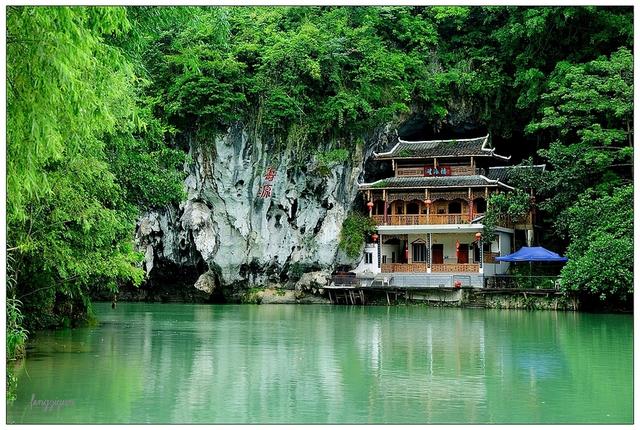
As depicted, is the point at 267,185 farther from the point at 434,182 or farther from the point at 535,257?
the point at 535,257

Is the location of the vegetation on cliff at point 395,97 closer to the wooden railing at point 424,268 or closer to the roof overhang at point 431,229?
the roof overhang at point 431,229

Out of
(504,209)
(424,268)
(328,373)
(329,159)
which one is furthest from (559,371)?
(329,159)

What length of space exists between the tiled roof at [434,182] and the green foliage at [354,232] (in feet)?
3.74

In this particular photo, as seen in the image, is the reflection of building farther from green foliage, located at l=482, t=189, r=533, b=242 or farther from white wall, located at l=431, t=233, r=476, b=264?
green foliage, located at l=482, t=189, r=533, b=242

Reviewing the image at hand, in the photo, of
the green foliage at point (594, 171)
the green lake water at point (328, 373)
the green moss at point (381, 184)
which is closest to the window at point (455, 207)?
the green moss at point (381, 184)

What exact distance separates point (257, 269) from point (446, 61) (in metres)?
9.55

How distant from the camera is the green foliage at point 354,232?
29766 millimetres

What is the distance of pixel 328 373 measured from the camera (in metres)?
12.0

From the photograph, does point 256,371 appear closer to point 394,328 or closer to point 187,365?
point 187,365

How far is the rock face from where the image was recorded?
29.5 meters

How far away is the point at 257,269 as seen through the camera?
30094 millimetres

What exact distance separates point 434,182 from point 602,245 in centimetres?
807

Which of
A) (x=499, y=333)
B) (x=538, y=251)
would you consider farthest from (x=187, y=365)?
(x=538, y=251)

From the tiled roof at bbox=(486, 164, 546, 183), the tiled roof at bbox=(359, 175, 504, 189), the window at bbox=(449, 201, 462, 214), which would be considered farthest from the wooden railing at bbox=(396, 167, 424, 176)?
the tiled roof at bbox=(486, 164, 546, 183)
